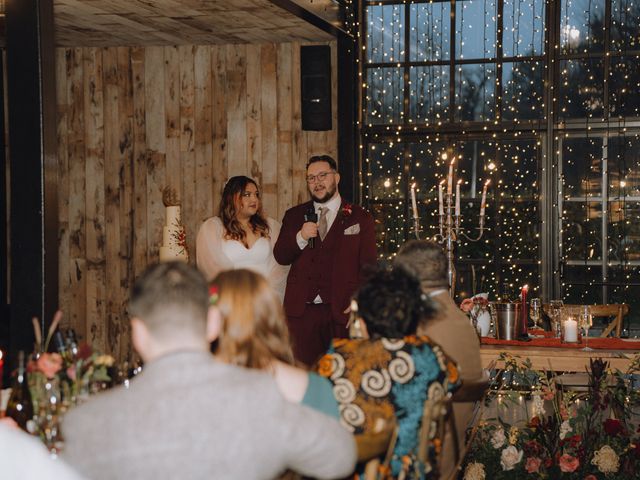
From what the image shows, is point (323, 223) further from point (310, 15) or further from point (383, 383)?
A: point (383, 383)

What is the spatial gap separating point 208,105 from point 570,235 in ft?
9.12

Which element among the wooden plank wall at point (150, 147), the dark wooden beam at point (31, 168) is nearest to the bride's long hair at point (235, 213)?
the wooden plank wall at point (150, 147)

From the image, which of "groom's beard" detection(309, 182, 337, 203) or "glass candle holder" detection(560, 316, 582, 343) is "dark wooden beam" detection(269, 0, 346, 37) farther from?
"glass candle holder" detection(560, 316, 582, 343)

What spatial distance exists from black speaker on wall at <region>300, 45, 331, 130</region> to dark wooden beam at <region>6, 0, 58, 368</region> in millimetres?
3177

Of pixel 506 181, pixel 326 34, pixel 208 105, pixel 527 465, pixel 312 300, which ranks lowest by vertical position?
pixel 527 465

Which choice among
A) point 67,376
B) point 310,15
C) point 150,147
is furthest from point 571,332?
point 150,147

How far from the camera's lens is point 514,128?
6.96 m

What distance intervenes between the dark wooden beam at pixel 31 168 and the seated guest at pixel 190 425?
Result: 2054 millimetres

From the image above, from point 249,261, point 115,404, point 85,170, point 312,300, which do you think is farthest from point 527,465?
point 85,170

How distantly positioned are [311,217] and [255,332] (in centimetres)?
284

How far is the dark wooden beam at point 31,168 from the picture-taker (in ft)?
12.5

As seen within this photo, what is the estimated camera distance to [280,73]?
701 centimetres

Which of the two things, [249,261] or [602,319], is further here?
[602,319]

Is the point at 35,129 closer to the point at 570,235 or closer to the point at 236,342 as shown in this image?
the point at 236,342
